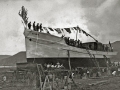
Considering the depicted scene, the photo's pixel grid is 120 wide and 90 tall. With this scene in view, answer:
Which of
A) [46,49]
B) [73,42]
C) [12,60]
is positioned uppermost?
[73,42]

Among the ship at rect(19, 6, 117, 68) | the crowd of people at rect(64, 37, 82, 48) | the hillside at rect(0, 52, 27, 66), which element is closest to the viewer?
the ship at rect(19, 6, 117, 68)

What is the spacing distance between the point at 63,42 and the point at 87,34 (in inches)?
140

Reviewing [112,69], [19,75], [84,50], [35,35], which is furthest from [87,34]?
[19,75]

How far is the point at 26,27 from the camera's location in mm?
17031

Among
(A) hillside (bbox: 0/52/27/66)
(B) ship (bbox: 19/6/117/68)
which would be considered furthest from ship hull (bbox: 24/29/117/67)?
(A) hillside (bbox: 0/52/27/66)

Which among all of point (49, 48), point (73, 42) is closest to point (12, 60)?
point (73, 42)

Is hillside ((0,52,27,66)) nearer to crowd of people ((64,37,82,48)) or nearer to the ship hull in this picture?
crowd of people ((64,37,82,48))

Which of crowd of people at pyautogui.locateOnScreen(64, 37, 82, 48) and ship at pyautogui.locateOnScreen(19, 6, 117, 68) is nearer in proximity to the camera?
ship at pyautogui.locateOnScreen(19, 6, 117, 68)

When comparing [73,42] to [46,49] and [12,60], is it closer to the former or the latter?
[46,49]

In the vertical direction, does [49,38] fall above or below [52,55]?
above

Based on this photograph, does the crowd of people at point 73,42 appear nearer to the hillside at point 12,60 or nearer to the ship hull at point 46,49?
the ship hull at point 46,49

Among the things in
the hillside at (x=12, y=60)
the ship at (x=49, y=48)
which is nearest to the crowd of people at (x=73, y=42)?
the ship at (x=49, y=48)

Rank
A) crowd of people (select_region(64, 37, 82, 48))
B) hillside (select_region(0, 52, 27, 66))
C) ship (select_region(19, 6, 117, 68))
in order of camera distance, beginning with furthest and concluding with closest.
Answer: hillside (select_region(0, 52, 27, 66)), crowd of people (select_region(64, 37, 82, 48)), ship (select_region(19, 6, 117, 68))

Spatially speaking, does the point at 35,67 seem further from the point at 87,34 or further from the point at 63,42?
the point at 87,34
